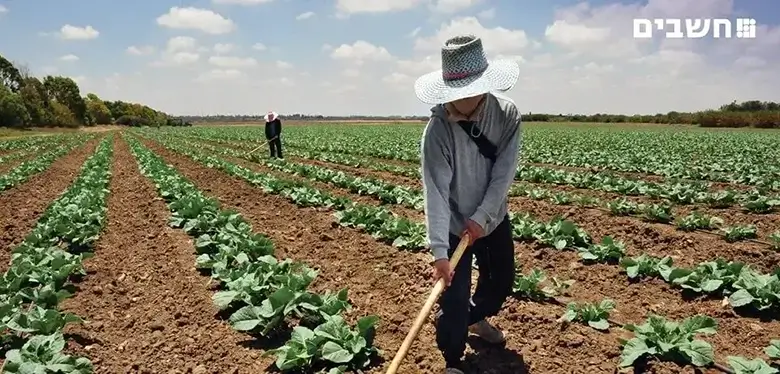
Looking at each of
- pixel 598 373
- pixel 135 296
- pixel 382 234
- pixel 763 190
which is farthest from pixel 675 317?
pixel 763 190

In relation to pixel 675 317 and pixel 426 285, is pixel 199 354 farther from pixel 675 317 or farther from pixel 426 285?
pixel 675 317

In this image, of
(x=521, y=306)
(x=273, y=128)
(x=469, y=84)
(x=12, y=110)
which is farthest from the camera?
(x=12, y=110)

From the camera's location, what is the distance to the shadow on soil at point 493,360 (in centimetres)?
399

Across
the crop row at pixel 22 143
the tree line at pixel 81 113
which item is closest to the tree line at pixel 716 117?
the tree line at pixel 81 113

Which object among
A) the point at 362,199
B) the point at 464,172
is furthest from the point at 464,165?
the point at 362,199

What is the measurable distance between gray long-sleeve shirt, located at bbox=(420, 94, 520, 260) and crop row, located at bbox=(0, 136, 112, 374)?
2.59 m

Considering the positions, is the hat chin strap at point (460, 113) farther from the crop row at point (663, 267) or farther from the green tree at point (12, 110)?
the green tree at point (12, 110)

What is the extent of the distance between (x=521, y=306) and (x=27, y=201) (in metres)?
11.8

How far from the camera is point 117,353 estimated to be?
4523 mm

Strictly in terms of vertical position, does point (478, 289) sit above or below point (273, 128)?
below

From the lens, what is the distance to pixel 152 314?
5.35m

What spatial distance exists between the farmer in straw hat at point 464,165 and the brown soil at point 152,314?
5.16 feet

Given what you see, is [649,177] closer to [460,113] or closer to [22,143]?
[460,113]

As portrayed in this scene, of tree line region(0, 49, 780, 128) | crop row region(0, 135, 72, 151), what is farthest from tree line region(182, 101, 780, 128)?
crop row region(0, 135, 72, 151)
